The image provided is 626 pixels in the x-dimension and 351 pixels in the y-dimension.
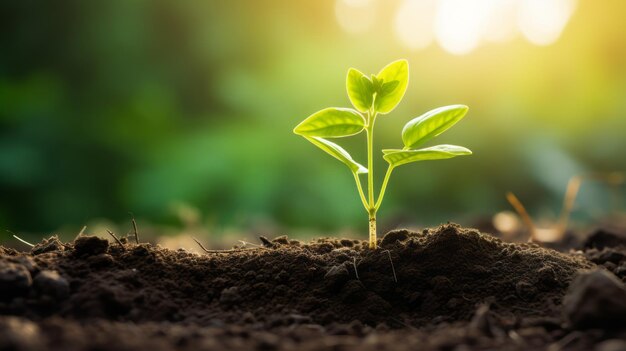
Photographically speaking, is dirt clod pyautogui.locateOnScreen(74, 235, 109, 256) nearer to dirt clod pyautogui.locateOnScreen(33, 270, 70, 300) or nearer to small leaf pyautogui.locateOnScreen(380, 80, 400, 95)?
dirt clod pyautogui.locateOnScreen(33, 270, 70, 300)

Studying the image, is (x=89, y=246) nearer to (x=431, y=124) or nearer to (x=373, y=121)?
(x=373, y=121)

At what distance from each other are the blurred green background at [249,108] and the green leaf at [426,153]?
4.37 metres

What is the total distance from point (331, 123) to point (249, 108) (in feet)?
15.9

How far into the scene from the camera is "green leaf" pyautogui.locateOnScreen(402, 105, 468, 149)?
4.93ft

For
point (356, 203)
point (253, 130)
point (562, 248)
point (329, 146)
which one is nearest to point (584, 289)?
point (329, 146)

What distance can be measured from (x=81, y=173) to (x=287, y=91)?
243cm

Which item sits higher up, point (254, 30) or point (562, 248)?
point (254, 30)

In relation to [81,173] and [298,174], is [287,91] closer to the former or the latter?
[298,174]

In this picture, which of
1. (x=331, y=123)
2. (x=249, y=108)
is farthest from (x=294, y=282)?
(x=249, y=108)

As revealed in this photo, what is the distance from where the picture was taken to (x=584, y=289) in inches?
44.3

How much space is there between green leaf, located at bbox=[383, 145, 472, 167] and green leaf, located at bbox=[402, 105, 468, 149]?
62 mm

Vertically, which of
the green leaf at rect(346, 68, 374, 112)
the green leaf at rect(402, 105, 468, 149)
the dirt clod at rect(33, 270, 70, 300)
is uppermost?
the green leaf at rect(346, 68, 374, 112)

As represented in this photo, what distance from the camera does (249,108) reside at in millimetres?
6238

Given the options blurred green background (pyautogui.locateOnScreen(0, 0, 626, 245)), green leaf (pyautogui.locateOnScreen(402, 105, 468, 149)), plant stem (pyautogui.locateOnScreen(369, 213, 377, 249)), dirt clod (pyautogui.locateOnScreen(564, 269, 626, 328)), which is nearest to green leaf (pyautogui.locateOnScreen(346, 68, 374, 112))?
green leaf (pyautogui.locateOnScreen(402, 105, 468, 149))
